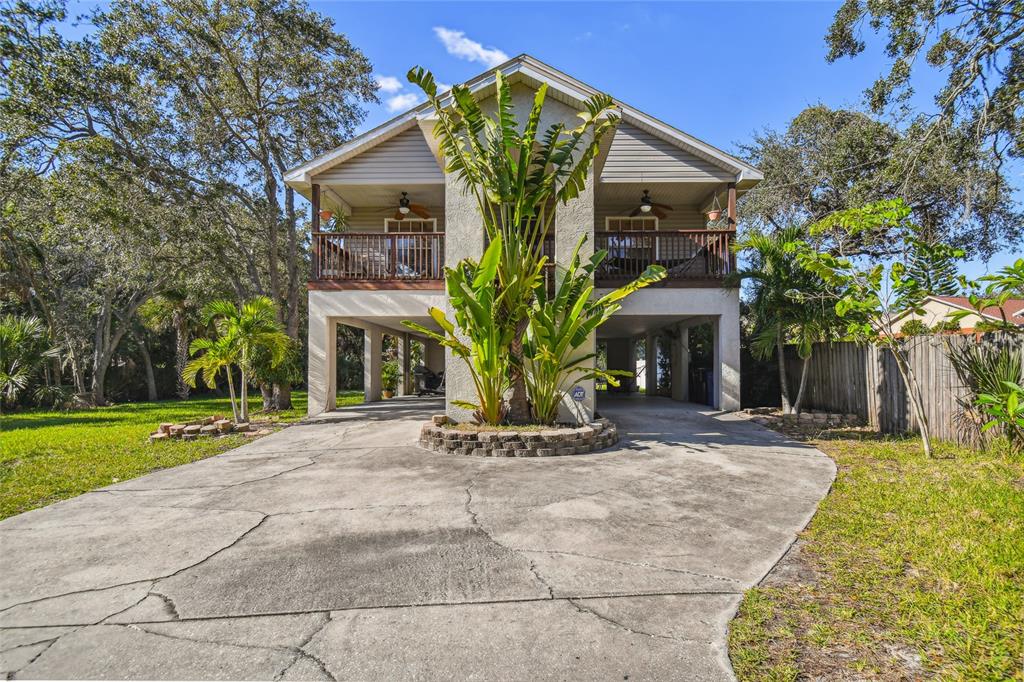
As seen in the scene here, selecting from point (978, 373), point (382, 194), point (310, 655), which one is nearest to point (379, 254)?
point (382, 194)

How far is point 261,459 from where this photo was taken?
695 centimetres

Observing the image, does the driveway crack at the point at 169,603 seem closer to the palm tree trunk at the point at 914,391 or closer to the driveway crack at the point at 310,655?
the driveway crack at the point at 310,655

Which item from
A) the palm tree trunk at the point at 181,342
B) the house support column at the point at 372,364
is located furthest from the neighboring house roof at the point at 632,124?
the palm tree trunk at the point at 181,342

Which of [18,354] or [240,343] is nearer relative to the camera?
[240,343]

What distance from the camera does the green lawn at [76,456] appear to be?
5391 millimetres

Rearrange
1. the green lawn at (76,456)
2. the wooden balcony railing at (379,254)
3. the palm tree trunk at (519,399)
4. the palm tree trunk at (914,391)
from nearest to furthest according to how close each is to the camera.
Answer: the green lawn at (76,456), the palm tree trunk at (914,391), the palm tree trunk at (519,399), the wooden balcony railing at (379,254)

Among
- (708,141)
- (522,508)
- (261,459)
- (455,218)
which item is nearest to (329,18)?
(455,218)

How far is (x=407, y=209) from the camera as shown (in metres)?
12.5

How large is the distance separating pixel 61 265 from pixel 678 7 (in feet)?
80.4

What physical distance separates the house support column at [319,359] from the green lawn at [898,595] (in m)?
10.2

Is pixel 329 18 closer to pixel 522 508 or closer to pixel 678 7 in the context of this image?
pixel 678 7

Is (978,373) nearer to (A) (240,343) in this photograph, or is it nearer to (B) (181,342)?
(A) (240,343)

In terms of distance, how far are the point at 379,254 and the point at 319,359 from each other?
293 centimetres

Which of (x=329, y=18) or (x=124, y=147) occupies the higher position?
(x=329, y=18)
